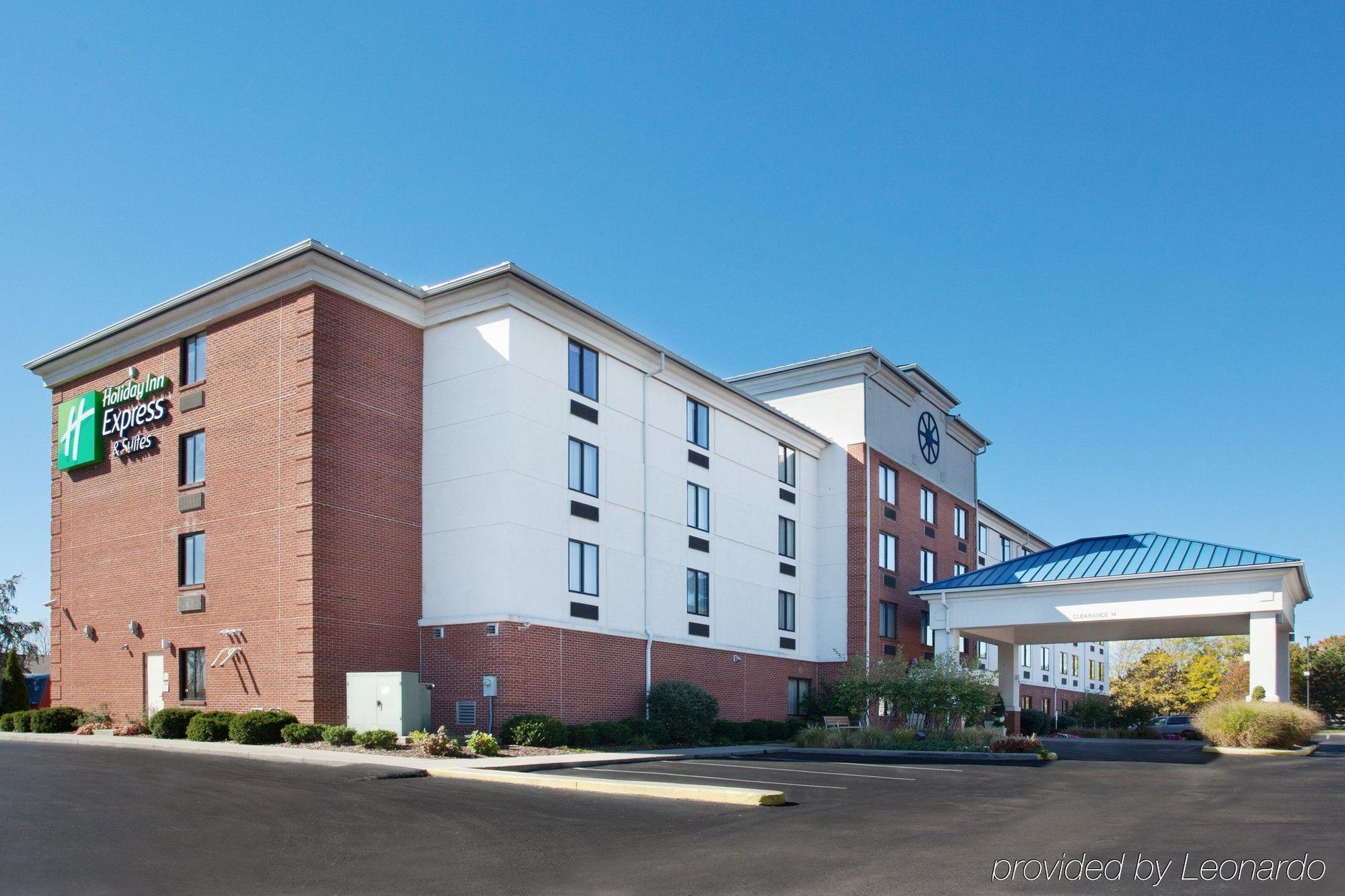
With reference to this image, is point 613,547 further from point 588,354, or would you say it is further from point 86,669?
point 86,669

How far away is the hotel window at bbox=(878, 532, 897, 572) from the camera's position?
136ft

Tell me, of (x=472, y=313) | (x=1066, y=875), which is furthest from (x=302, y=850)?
(x=472, y=313)

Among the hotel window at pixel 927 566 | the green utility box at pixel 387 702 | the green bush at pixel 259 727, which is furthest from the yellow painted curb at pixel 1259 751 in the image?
the green bush at pixel 259 727

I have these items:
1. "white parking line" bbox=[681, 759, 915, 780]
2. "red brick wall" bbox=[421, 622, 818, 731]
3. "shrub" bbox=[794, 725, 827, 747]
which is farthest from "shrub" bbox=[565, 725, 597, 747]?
"shrub" bbox=[794, 725, 827, 747]

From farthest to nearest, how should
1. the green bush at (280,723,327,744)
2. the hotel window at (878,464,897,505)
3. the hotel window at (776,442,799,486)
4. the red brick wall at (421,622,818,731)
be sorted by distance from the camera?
the hotel window at (878,464,897,505)
the hotel window at (776,442,799,486)
the red brick wall at (421,622,818,731)
the green bush at (280,723,327,744)

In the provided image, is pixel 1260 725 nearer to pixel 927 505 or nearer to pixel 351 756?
pixel 927 505

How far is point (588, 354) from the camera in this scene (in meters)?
29.9

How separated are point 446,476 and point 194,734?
26.5 ft

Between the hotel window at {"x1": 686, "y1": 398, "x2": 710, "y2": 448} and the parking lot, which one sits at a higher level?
the hotel window at {"x1": 686, "y1": 398, "x2": 710, "y2": 448}

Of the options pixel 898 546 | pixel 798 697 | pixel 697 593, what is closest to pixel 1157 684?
pixel 898 546

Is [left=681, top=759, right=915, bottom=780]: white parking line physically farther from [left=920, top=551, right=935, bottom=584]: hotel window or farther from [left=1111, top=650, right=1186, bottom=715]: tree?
[left=1111, top=650, right=1186, bottom=715]: tree

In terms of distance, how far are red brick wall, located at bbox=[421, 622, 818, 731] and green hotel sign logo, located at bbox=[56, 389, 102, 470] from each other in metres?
11.9

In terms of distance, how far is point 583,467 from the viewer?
95.4ft

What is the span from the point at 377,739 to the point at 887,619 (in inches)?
953
